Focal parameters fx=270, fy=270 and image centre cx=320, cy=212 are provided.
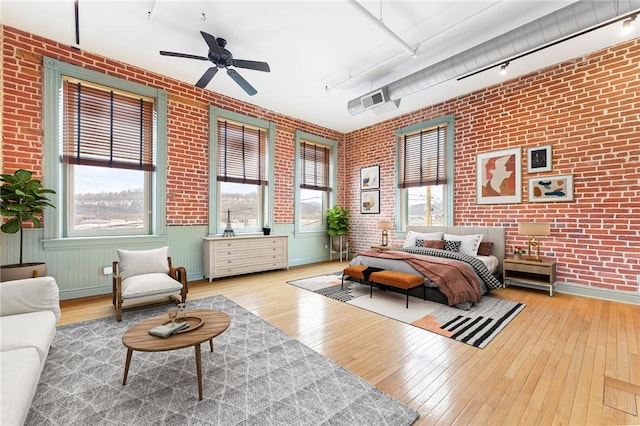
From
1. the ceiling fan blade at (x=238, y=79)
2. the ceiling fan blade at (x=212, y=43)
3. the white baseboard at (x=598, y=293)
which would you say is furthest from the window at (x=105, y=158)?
the white baseboard at (x=598, y=293)

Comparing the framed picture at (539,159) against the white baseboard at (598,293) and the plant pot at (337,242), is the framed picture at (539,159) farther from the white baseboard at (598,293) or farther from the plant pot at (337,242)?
the plant pot at (337,242)

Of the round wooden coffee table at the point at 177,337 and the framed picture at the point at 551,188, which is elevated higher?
the framed picture at the point at 551,188

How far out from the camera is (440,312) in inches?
135

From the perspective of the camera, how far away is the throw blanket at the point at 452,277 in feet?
11.7

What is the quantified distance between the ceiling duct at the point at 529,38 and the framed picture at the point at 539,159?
1731 mm

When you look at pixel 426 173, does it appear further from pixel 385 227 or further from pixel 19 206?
pixel 19 206

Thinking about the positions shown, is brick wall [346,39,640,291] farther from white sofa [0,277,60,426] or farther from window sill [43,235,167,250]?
white sofa [0,277,60,426]

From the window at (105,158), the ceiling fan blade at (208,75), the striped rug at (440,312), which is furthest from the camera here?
the window at (105,158)

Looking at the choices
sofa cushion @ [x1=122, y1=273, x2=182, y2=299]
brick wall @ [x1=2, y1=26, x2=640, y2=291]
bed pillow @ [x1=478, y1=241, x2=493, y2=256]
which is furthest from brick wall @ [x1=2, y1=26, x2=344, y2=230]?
bed pillow @ [x1=478, y1=241, x2=493, y2=256]

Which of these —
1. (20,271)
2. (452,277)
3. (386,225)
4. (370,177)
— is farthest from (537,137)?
(20,271)

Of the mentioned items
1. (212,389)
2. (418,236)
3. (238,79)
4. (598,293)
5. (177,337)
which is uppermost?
(238,79)

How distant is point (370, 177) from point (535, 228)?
3691mm

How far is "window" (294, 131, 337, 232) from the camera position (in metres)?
6.68

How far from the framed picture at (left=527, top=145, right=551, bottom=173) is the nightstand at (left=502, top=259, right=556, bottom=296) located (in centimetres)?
151
